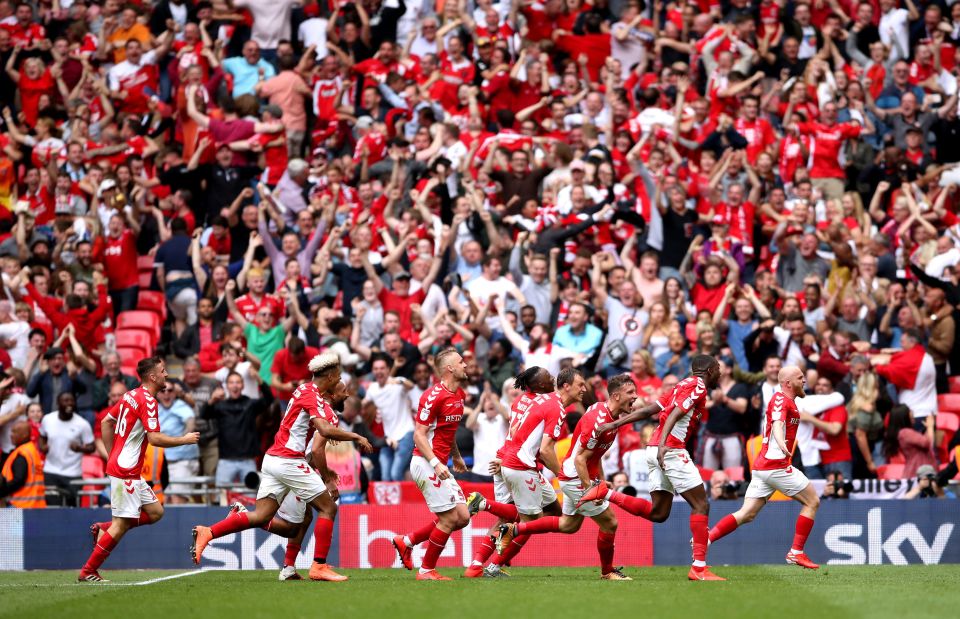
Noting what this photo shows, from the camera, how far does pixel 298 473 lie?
570 inches

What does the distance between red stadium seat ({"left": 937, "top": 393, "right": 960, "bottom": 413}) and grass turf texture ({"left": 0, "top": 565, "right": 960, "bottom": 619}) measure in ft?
14.3

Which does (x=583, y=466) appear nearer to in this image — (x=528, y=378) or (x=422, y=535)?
(x=528, y=378)

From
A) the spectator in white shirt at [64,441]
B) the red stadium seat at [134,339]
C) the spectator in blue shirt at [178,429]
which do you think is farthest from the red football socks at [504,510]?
the red stadium seat at [134,339]

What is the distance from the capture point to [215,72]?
26906 millimetres

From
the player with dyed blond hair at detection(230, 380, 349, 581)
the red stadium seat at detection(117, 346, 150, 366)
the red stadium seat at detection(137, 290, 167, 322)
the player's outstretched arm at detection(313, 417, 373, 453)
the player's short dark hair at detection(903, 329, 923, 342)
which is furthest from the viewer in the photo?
the red stadium seat at detection(137, 290, 167, 322)

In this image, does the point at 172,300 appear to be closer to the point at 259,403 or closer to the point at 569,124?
the point at 259,403

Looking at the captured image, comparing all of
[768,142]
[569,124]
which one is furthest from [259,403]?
[768,142]

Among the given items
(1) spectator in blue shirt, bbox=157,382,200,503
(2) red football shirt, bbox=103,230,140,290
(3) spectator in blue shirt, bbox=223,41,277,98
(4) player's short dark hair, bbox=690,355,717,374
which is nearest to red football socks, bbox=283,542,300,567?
(4) player's short dark hair, bbox=690,355,717,374

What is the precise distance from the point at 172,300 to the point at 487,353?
5.26 metres

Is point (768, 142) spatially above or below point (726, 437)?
above

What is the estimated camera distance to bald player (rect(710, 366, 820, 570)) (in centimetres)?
1536

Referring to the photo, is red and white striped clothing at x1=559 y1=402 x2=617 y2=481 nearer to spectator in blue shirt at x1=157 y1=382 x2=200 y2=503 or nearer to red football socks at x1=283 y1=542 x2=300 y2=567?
red football socks at x1=283 y1=542 x2=300 y2=567

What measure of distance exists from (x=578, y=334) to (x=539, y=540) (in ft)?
10.6

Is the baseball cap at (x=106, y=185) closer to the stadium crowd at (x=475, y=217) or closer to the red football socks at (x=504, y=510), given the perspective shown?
the stadium crowd at (x=475, y=217)
